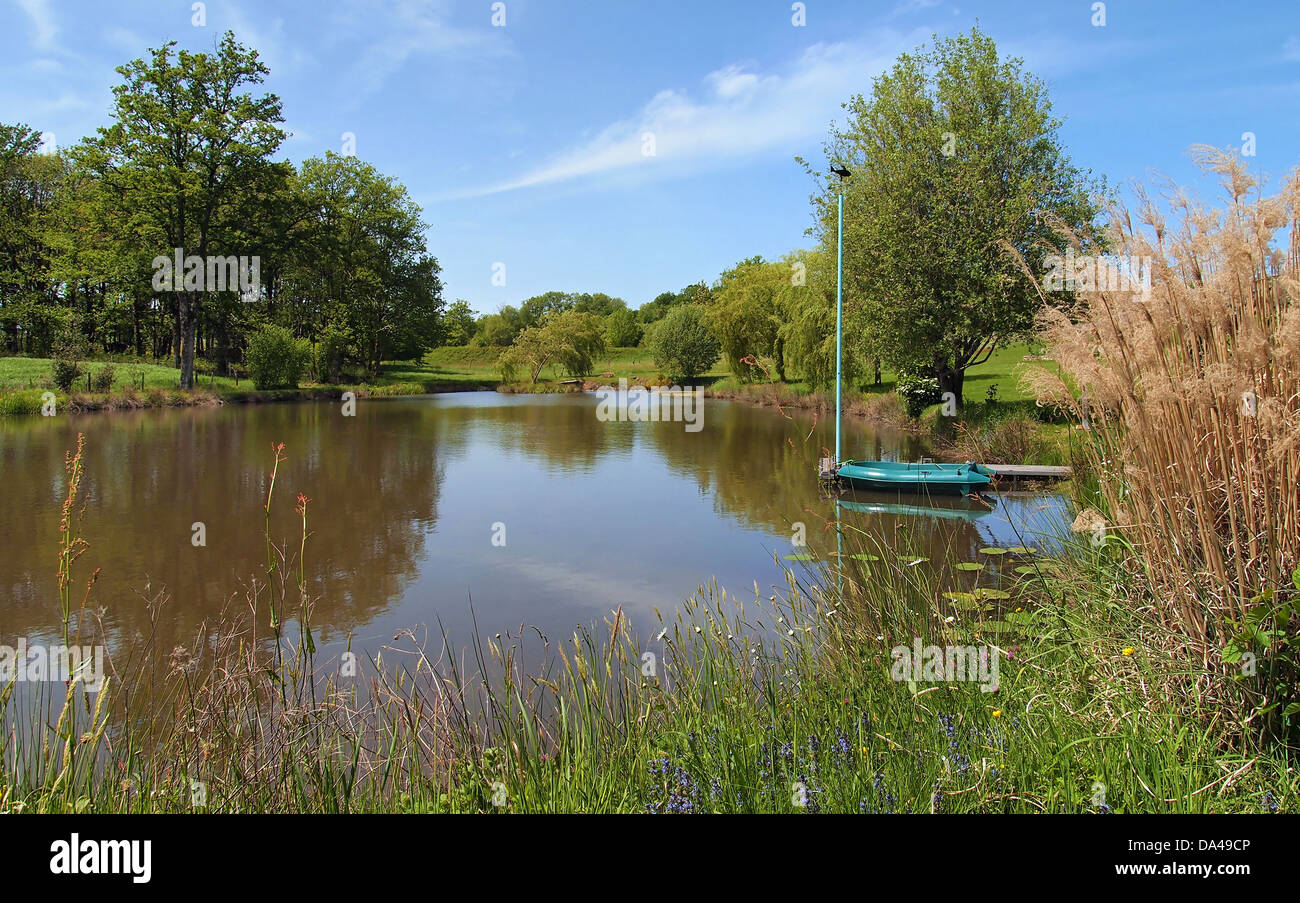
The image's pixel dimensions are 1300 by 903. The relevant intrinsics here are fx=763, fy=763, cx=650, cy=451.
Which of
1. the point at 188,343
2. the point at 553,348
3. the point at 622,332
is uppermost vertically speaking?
the point at 622,332

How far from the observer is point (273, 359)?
34.7 meters

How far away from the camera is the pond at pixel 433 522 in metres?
6.78

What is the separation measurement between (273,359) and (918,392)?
2813 cm

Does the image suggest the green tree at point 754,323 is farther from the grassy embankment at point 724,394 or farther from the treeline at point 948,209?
the treeline at point 948,209

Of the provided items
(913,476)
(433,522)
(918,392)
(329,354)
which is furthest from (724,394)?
(433,522)

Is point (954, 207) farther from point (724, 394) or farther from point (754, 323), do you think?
point (724, 394)

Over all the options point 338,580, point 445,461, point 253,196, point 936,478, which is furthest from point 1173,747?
point 253,196

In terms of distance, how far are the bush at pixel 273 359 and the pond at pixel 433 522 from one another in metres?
13.8

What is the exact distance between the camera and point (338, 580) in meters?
7.65

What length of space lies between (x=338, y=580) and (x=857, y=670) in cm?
576

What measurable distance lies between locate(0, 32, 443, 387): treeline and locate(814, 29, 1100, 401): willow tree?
26.0 metres

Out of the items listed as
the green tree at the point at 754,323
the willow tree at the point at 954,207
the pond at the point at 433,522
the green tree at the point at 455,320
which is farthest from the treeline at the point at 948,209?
the green tree at the point at 455,320

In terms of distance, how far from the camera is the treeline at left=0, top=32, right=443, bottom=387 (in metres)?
31.4

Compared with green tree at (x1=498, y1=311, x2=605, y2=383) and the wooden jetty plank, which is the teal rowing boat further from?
green tree at (x1=498, y1=311, x2=605, y2=383)
